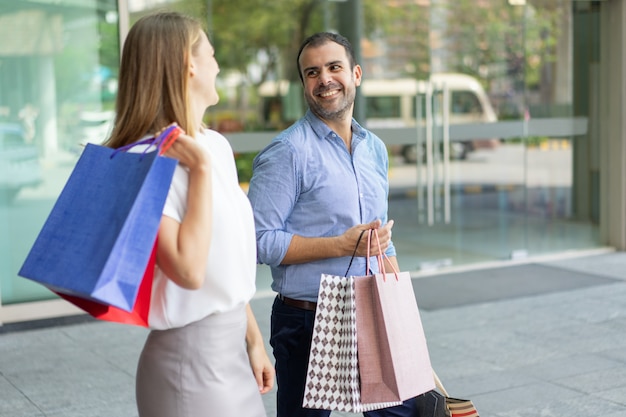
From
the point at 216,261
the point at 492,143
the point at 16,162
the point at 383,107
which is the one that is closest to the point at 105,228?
the point at 216,261

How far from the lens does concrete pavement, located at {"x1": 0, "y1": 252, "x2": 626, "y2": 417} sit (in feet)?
16.8

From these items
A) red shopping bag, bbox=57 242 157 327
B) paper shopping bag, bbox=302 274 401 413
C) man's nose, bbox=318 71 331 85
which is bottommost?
paper shopping bag, bbox=302 274 401 413

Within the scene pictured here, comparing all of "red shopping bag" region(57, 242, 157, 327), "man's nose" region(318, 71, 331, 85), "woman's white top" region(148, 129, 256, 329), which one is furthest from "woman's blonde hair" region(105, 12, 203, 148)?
"man's nose" region(318, 71, 331, 85)

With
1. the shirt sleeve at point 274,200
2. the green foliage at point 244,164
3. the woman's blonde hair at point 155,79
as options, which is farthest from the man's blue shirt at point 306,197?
the green foliage at point 244,164

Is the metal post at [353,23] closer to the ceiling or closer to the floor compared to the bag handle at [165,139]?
closer to the ceiling

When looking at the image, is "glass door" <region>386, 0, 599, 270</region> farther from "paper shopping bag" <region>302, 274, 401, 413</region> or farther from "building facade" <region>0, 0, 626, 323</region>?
"paper shopping bag" <region>302, 274, 401, 413</region>

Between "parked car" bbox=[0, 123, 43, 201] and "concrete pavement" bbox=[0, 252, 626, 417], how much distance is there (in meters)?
1.09

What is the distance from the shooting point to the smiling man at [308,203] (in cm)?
307

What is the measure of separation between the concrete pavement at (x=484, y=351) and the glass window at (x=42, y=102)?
2.77 feet

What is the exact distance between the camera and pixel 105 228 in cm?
204

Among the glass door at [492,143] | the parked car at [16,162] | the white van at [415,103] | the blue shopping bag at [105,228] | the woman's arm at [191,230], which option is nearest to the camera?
the blue shopping bag at [105,228]

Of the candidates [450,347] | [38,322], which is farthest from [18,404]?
[450,347]

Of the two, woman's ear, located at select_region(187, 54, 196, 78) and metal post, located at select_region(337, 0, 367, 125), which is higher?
metal post, located at select_region(337, 0, 367, 125)

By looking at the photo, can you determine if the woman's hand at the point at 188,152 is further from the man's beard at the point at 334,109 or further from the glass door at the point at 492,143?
the glass door at the point at 492,143
